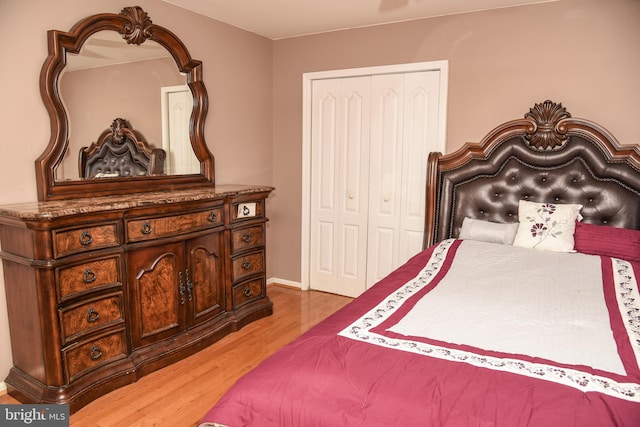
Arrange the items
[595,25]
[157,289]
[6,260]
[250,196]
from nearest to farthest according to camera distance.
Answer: [6,260]
[157,289]
[595,25]
[250,196]

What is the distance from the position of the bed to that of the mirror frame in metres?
1.75

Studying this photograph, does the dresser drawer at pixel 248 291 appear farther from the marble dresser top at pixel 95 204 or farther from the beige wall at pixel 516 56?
the beige wall at pixel 516 56

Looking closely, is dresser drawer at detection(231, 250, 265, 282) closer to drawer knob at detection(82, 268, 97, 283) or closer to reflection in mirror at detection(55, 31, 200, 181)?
reflection in mirror at detection(55, 31, 200, 181)

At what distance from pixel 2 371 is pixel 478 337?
2.51 m

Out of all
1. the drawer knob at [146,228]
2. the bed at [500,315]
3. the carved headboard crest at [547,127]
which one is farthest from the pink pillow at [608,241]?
the drawer knob at [146,228]

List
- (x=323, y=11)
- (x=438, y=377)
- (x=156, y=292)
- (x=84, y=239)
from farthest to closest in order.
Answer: (x=323, y=11), (x=156, y=292), (x=84, y=239), (x=438, y=377)

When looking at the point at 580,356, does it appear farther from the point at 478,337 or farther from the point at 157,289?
the point at 157,289

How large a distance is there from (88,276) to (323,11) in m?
2.42

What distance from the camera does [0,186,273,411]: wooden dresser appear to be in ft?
7.32

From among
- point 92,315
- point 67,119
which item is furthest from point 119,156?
point 92,315

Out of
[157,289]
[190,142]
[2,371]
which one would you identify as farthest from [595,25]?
[2,371]

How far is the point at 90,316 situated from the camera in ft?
7.89

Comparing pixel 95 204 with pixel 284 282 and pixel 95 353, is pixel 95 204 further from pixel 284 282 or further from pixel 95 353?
pixel 284 282

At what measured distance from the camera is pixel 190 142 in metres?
3.45
